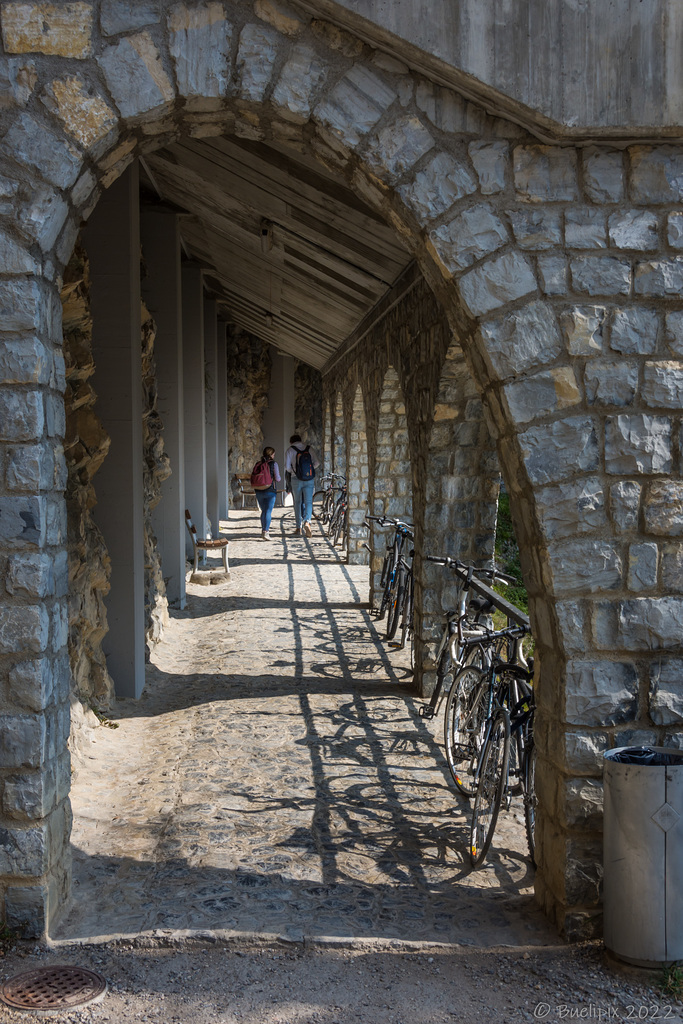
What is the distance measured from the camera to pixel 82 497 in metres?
5.43

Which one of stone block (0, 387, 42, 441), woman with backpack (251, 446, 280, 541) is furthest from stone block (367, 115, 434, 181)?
woman with backpack (251, 446, 280, 541)

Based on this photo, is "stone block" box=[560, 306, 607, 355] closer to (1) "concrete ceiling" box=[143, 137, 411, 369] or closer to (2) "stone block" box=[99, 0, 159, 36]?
(1) "concrete ceiling" box=[143, 137, 411, 369]

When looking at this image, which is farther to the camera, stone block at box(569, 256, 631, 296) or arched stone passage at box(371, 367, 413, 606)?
arched stone passage at box(371, 367, 413, 606)

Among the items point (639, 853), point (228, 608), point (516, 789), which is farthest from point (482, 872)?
point (228, 608)

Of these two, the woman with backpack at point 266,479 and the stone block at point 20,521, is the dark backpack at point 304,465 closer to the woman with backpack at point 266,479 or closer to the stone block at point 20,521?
the woman with backpack at point 266,479

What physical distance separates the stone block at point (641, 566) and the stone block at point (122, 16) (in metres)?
2.41

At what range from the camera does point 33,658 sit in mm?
3021

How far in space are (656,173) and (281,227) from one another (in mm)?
4541

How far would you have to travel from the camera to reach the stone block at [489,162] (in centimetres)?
308

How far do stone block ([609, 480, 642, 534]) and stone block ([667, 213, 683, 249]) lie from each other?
0.84 m

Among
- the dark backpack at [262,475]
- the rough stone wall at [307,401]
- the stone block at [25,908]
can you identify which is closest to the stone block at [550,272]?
the stone block at [25,908]

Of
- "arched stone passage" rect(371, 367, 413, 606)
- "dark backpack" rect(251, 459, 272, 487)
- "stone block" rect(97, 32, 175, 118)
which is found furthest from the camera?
"dark backpack" rect(251, 459, 272, 487)

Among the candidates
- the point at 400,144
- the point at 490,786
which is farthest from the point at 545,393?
the point at 490,786

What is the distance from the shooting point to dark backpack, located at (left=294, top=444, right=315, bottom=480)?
13.8 m
